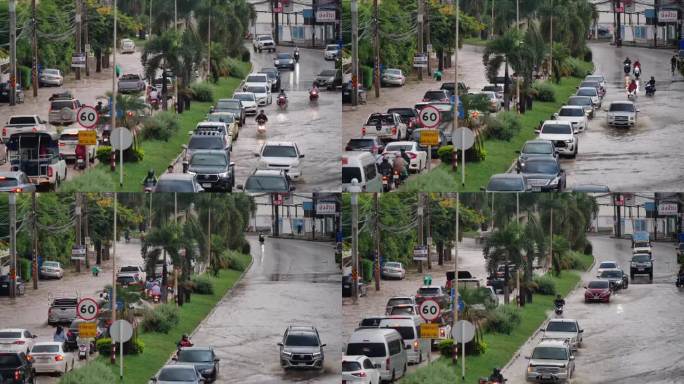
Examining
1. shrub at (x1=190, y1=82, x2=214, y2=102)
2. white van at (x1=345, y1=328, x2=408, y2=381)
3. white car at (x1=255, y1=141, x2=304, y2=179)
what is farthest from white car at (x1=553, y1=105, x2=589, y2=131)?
shrub at (x1=190, y1=82, x2=214, y2=102)

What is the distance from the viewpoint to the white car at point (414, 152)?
37.9 meters

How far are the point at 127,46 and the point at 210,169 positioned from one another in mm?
3767

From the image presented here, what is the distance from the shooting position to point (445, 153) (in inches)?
1501

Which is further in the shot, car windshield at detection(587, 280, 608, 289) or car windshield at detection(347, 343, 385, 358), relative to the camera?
car windshield at detection(587, 280, 608, 289)

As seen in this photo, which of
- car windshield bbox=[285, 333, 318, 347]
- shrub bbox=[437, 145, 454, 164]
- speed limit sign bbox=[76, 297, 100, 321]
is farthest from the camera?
shrub bbox=[437, 145, 454, 164]

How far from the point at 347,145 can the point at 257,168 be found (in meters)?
2.21

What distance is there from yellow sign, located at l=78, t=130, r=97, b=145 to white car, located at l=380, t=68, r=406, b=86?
7090 millimetres

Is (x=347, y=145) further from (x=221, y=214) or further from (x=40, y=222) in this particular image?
(x=40, y=222)

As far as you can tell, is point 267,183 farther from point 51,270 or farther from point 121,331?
point 51,270

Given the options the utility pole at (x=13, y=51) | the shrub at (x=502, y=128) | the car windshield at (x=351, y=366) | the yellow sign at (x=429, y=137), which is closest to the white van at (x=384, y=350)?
the car windshield at (x=351, y=366)

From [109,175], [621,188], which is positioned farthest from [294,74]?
[621,188]

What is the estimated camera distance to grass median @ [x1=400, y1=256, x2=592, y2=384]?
36.2 m

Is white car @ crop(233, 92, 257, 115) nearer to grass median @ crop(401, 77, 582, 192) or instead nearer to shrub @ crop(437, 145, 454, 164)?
grass median @ crop(401, 77, 582, 192)

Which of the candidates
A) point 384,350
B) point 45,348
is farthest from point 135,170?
point 384,350
